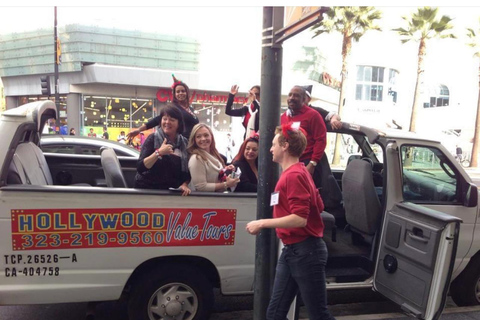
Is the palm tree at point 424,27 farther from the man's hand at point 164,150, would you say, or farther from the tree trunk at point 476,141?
the man's hand at point 164,150

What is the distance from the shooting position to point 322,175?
4.80 m

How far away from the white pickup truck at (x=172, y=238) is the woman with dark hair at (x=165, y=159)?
238 millimetres

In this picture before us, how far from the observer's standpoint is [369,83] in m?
41.7

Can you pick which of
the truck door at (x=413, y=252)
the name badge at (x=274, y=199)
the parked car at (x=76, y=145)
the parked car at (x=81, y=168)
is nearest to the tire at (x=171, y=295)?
the name badge at (x=274, y=199)

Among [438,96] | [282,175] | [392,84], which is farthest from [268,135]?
[438,96]

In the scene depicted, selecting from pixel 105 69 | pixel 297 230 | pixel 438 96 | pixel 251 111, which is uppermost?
pixel 438 96

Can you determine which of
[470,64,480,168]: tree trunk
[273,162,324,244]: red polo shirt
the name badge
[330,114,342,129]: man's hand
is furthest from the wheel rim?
[470,64,480,168]: tree trunk

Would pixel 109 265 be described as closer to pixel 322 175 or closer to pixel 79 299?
pixel 79 299

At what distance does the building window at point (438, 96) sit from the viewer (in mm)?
45562

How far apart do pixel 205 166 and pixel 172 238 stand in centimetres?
80

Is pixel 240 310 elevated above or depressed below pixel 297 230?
below

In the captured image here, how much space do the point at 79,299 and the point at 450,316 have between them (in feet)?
12.0

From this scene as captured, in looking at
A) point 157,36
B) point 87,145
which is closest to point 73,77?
point 157,36

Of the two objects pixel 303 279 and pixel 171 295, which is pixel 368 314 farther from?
pixel 171 295
